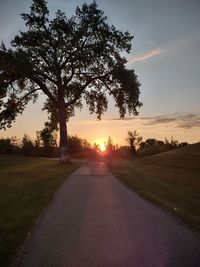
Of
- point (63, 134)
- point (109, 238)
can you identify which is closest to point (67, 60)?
point (63, 134)

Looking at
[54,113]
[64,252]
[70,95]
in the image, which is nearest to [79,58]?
[70,95]

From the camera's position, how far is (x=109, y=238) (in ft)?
28.7

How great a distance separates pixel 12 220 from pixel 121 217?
3740 millimetres

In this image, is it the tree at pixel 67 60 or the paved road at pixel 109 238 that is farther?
the tree at pixel 67 60

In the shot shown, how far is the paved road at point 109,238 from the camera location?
7.26 m

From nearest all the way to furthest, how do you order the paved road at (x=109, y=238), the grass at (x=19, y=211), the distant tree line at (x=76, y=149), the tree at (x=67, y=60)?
the paved road at (x=109, y=238) → the grass at (x=19, y=211) → the tree at (x=67, y=60) → the distant tree line at (x=76, y=149)

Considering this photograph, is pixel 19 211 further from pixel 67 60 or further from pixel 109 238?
pixel 67 60

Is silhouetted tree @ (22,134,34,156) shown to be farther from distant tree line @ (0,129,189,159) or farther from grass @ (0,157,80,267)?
grass @ (0,157,80,267)

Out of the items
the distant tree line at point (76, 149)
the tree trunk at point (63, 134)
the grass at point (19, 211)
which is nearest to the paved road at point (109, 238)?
the grass at point (19, 211)

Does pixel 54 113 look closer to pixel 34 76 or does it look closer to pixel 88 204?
pixel 34 76

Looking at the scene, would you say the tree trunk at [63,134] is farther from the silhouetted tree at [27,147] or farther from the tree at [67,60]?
the silhouetted tree at [27,147]

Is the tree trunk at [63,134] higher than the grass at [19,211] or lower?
higher

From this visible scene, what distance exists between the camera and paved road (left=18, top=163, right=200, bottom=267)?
7262 millimetres

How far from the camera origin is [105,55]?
35781mm
